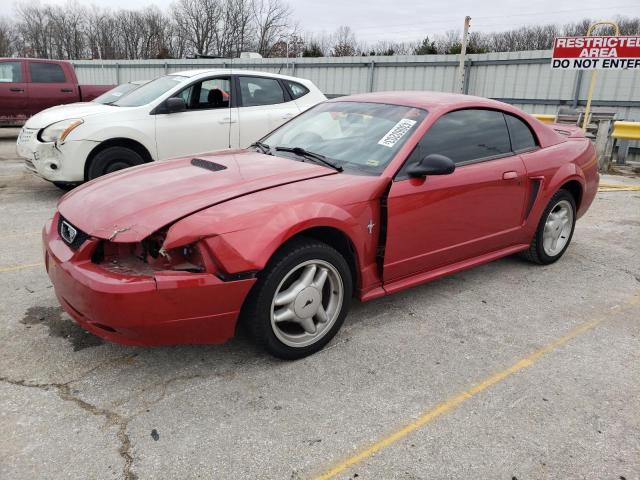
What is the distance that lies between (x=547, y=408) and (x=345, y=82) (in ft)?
55.1

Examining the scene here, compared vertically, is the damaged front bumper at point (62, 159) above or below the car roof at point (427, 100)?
below

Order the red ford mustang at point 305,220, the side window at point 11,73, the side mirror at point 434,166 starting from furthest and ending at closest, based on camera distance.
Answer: the side window at point 11,73 < the side mirror at point 434,166 < the red ford mustang at point 305,220

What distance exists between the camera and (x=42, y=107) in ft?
40.7

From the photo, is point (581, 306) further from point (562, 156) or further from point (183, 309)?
point (183, 309)

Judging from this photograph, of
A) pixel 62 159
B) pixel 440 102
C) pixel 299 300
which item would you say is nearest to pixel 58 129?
pixel 62 159

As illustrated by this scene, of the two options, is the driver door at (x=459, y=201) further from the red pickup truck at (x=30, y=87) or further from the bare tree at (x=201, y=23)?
the bare tree at (x=201, y=23)

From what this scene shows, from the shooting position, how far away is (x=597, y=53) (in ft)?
34.7

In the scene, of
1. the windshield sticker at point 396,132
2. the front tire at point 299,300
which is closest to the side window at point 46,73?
the windshield sticker at point 396,132

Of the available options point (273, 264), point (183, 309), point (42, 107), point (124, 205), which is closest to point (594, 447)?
point (273, 264)

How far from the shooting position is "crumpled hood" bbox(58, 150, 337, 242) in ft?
8.66

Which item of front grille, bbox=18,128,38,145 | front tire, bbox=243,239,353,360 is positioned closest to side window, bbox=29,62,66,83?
front grille, bbox=18,128,38,145

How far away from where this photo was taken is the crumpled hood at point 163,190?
264cm

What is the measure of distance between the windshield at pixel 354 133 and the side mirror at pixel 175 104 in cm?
292

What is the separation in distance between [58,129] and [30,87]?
7400mm
